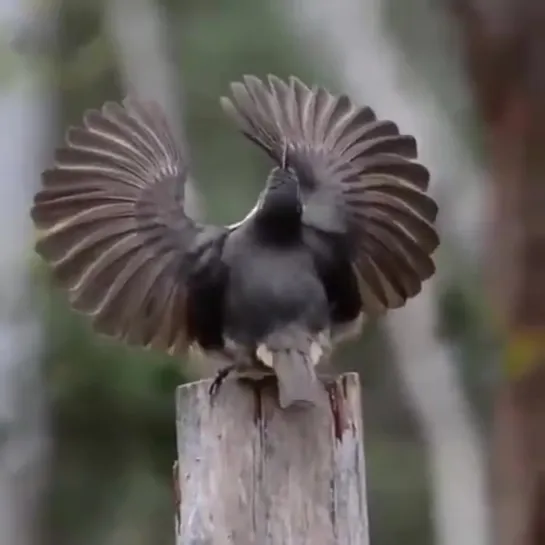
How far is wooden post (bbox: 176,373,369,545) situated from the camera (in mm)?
1069

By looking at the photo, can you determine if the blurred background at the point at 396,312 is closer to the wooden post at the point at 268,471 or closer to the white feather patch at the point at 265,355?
the white feather patch at the point at 265,355

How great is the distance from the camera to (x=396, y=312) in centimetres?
259

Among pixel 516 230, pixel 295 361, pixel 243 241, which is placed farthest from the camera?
pixel 516 230

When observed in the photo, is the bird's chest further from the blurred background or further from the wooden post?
the blurred background

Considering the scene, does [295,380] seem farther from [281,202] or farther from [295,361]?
[281,202]

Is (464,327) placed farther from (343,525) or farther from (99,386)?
(343,525)

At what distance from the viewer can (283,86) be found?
1.43 meters

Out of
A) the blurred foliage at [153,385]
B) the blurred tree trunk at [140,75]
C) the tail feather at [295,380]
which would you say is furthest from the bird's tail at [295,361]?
the blurred tree trunk at [140,75]

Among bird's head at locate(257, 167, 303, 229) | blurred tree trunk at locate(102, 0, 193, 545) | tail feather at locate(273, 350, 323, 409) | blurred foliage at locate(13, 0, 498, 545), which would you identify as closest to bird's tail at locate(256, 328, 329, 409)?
tail feather at locate(273, 350, 323, 409)

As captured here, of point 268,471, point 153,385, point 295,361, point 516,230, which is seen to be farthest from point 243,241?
point 516,230

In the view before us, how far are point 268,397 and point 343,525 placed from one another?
5.6 inches

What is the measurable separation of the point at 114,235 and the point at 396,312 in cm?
139

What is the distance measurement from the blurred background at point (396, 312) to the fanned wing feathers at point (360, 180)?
→ 1160 mm

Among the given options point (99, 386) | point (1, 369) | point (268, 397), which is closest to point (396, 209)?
point (268, 397)
